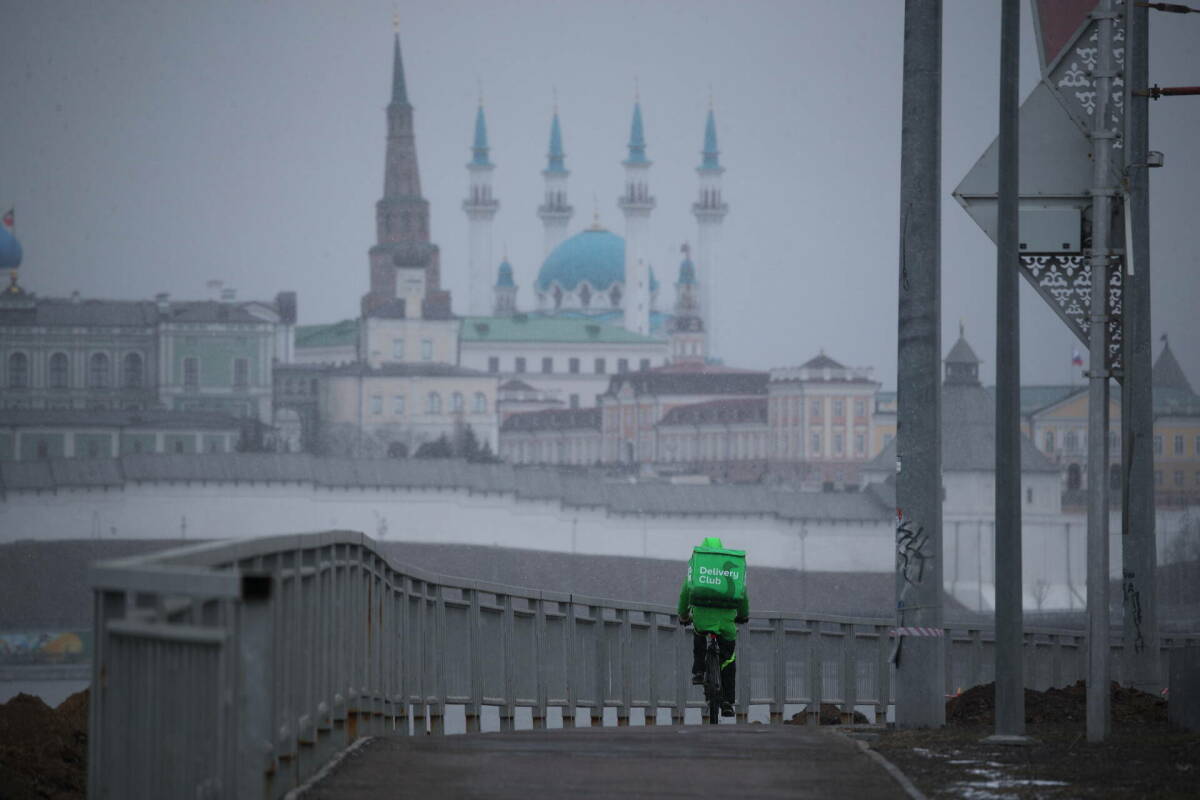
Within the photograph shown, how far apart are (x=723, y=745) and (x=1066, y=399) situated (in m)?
117

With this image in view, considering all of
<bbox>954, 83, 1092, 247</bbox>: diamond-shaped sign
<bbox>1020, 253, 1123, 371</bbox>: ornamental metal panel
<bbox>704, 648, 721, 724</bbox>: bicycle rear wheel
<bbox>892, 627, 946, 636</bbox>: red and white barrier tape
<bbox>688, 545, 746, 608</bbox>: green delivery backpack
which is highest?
<bbox>954, 83, 1092, 247</bbox>: diamond-shaped sign

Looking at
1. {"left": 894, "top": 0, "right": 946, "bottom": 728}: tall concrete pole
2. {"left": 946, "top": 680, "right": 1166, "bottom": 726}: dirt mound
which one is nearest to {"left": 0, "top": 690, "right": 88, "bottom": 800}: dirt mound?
{"left": 894, "top": 0, "right": 946, "bottom": 728}: tall concrete pole

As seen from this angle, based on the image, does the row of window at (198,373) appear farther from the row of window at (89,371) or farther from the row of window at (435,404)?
the row of window at (435,404)

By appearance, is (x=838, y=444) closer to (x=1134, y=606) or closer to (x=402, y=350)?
(x=402, y=350)

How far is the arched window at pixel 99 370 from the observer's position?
13238 centimetres

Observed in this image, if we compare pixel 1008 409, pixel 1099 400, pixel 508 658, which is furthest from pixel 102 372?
pixel 1099 400

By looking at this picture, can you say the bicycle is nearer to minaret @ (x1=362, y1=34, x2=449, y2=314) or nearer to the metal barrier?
the metal barrier

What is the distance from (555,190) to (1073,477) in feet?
279

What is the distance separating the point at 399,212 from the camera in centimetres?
16538

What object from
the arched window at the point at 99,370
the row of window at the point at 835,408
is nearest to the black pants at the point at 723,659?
the row of window at the point at 835,408

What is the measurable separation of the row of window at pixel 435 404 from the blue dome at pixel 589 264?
46.6 meters

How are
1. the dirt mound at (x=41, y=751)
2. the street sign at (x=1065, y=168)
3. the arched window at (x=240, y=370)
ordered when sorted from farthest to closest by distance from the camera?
1. the arched window at (x=240, y=370)
2. the street sign at (x=1065, y=168)
3. the dirt mound at (x=41, y=751)

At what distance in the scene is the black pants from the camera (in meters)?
11.9

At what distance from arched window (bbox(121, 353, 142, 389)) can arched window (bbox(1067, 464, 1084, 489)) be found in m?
56.4
